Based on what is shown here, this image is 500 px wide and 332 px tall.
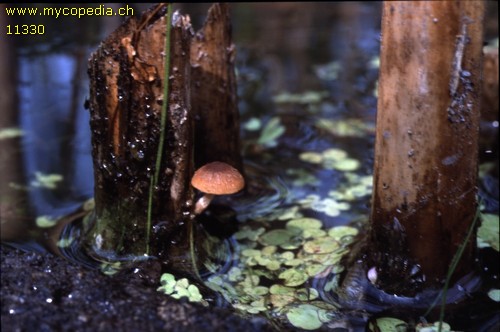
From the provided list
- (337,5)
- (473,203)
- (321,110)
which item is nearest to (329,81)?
(321,110)

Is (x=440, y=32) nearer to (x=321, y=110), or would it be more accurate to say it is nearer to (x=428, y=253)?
(x=428, y=253)

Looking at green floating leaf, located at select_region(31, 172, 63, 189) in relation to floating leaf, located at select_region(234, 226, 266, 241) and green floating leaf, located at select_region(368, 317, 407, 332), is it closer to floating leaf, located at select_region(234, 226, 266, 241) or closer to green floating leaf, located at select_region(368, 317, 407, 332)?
floating leaf, located at select_region(234, 226, 266, 241)

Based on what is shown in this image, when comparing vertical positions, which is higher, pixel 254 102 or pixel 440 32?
pixel 440 32

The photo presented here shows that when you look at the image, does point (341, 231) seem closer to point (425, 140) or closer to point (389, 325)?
point (389, 325)

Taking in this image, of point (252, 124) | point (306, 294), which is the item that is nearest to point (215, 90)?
point (306, 294)

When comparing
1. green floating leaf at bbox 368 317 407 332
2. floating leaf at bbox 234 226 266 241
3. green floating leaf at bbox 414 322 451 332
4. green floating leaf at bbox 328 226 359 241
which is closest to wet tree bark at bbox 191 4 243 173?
floating leaf at bbox 234 226 266 241

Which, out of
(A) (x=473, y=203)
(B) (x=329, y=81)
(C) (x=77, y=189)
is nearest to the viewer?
(A) (x=473, y=203)

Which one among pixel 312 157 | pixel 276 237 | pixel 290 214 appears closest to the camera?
pixel 276 237

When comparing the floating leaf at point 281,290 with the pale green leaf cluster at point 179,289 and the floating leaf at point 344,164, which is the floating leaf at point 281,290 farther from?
the floating leaf at point 344,164
